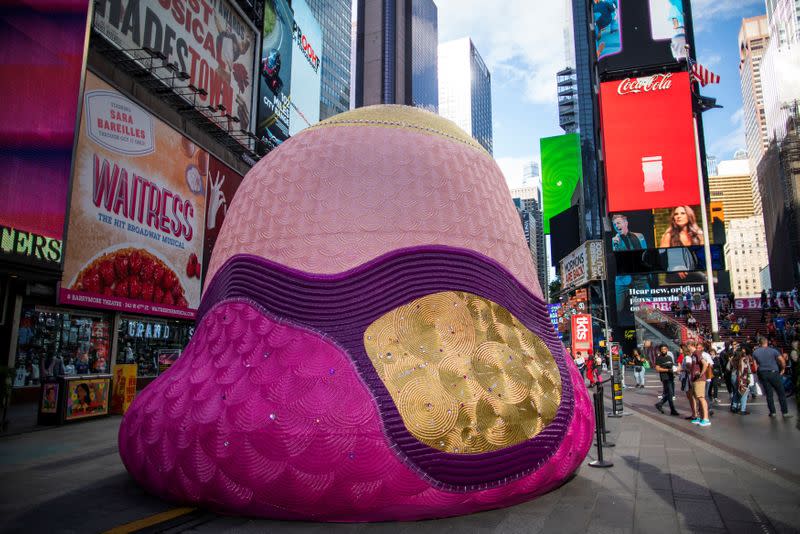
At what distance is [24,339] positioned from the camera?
14875 mm

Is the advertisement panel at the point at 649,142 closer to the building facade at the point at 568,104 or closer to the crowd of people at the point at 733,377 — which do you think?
the crowd of people at the point at 733,377

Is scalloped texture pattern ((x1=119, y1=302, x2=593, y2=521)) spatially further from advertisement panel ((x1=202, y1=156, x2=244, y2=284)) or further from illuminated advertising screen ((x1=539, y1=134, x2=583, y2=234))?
illuminated advertising screen ((x1=539, y1=134, x2=583, y2=234))

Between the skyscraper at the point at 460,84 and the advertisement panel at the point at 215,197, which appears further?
the skyscraper at the point at 460,84

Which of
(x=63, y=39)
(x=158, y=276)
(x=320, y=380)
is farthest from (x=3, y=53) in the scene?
(x=320, y=380)

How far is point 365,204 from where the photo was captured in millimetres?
5297

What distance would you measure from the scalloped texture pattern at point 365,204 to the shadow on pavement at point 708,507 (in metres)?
2.49

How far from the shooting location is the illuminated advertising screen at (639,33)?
46406mm

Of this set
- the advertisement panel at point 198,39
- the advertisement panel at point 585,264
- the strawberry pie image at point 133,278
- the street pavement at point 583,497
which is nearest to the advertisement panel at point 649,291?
the advertisement panel at point 585,264

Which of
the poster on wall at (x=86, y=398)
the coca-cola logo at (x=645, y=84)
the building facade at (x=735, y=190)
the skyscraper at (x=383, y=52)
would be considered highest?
the skyscraper at (x=383, y=52)

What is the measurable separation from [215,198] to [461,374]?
20720 millimetres

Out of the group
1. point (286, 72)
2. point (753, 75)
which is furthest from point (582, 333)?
point (753, 75)

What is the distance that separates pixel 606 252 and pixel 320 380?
45478mm

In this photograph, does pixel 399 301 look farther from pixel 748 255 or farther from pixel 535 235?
pixel 535 235

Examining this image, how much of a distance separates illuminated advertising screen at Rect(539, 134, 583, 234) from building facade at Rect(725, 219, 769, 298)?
84639 millimetres
